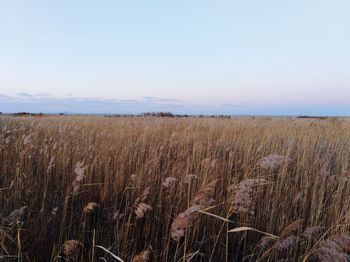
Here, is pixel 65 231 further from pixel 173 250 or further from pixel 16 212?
pixel 173 250

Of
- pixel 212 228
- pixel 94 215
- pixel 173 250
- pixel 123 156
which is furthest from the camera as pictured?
pixel 123 156

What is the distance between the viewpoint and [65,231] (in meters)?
2.10

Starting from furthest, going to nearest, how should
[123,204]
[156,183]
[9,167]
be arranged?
[9,167] → [156,183] → [123,204]

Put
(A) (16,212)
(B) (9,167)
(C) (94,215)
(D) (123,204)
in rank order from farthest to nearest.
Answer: (B) (9,167)
(D) (123,204)
(C) (94,215)
(A) (16,212)

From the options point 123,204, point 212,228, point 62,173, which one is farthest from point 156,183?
point 62,173

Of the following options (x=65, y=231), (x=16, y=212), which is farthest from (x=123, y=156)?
(x=16, y=212)

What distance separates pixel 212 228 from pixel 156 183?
983 mm

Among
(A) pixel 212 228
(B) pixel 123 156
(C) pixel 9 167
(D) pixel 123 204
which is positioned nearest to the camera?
(A) pixel 212 228

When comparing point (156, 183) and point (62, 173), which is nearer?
point (156, 183)

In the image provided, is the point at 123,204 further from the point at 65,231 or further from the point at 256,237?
the point at 256,237

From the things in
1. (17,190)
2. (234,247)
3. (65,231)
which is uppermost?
(17,190)

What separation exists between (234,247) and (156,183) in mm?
1140

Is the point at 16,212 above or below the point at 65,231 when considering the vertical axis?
above

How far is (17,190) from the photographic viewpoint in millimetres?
2547
